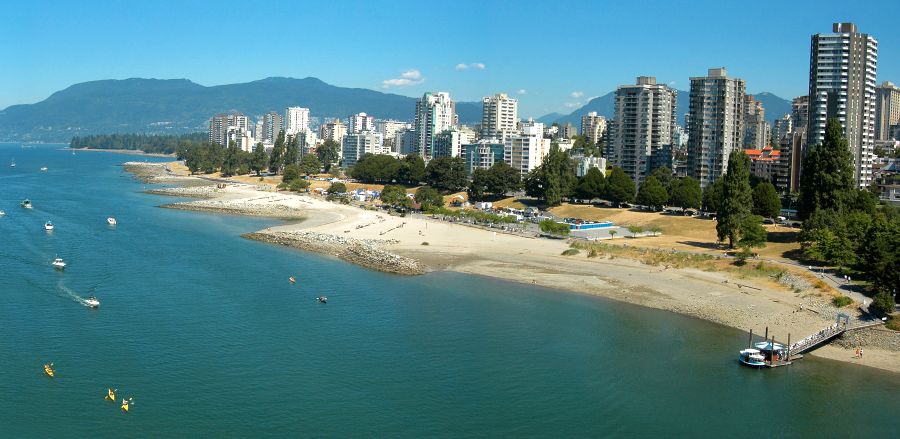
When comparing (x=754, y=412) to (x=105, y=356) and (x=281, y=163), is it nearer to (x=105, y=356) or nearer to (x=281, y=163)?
(x=105, y=356)

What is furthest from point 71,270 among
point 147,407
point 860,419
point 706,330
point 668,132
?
point 668,132

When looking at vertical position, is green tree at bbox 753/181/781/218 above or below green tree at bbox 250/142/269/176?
below

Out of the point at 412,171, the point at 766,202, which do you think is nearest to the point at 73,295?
the point at 766,202

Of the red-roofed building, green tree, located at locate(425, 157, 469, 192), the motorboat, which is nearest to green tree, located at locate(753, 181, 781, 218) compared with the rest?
the red-roofed building

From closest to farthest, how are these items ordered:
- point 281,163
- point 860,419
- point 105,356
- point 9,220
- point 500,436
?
point 500,436 < point 860,419 < point 105,356 < point 9,220 < point 281,163

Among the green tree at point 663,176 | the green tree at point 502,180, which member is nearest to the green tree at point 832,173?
the green tree at point 663,176

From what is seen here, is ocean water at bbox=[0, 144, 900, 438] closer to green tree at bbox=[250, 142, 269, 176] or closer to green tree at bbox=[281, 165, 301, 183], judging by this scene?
green tree at bbox=[281, 165, 301, 183]
